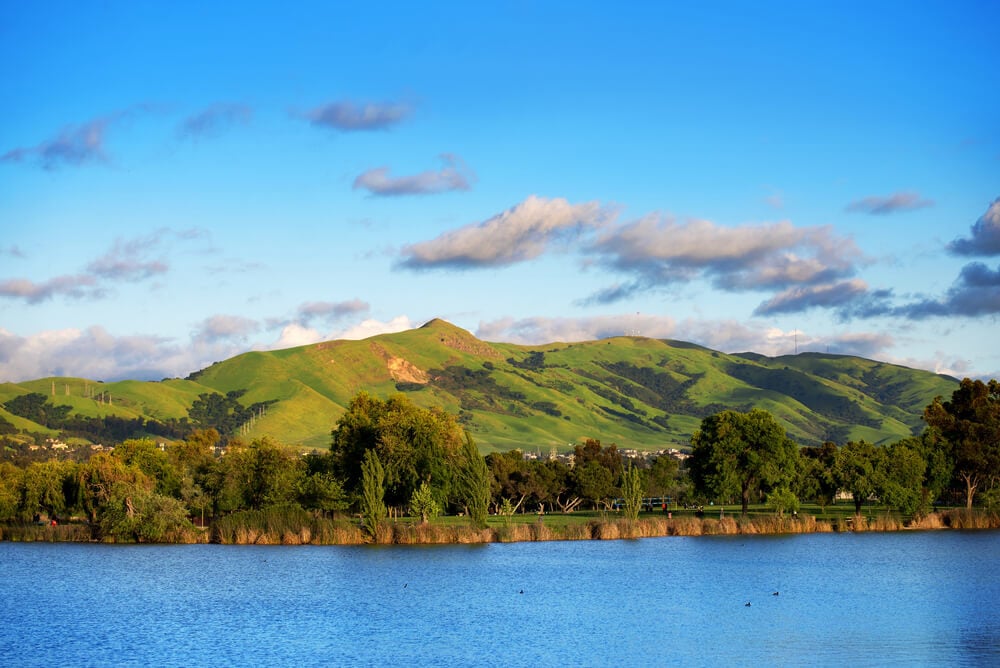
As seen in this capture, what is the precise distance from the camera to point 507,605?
5775 cm

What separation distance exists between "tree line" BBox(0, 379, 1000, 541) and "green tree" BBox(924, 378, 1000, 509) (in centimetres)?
14

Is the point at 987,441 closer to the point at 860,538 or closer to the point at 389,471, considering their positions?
the point at 860,538

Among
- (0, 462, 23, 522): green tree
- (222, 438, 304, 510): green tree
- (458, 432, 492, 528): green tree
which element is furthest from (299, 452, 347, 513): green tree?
(0, 462, 23, 522): green tree

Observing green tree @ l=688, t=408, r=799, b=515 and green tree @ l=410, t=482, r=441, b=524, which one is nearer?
green tree @ l=410, t=482, r=441, b=524

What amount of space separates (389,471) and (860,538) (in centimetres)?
4256

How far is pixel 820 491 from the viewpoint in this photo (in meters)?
117

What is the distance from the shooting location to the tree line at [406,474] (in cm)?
9619

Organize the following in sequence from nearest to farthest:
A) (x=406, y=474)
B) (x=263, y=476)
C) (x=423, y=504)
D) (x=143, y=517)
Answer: (x=143, y=517) → (x=423, y=504) → (x=406, y=474) → (x=263, y=476)

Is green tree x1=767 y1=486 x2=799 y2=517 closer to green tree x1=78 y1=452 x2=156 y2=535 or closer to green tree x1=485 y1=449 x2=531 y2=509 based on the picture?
green tree x1=485 y1=449 x2=531 y2=509

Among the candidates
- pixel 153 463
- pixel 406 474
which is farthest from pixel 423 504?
Result: pixel 153 463

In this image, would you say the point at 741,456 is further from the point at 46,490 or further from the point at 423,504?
the point at 46,490

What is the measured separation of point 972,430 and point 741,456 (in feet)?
90.4

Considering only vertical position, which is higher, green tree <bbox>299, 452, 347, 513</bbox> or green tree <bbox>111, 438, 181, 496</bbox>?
green tree <bbox>111, 438, 181, 496</bbox>

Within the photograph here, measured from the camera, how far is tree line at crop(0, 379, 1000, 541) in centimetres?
9619
